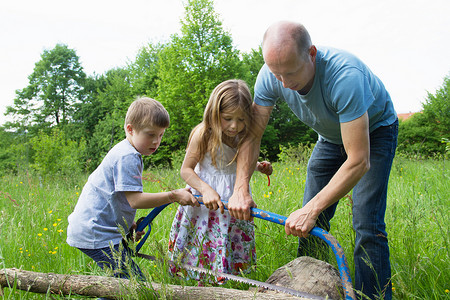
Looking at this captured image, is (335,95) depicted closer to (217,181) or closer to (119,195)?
(217,181)

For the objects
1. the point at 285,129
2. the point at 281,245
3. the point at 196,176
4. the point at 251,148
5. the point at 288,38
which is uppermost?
the point at 288,38

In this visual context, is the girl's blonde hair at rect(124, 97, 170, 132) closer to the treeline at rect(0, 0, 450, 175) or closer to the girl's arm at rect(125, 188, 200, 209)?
the girl's arm at rect(125, 188, 200, 209)

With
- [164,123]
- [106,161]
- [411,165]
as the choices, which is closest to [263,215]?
[164,123]

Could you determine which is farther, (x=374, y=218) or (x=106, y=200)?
(x=106, y=200)

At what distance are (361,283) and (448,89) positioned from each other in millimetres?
25973

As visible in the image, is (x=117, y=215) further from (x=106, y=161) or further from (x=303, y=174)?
(x=303, y=174)

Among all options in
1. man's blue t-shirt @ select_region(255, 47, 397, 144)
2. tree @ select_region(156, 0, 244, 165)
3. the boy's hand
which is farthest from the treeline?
the boy's hand

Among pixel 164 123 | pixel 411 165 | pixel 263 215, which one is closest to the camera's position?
pixel 263 215

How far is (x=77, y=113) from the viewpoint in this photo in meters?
32.2

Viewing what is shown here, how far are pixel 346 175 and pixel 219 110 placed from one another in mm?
1046

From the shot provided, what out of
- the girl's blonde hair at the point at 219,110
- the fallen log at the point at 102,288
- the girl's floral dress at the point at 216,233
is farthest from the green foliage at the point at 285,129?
the fallen log at the point at 102,288

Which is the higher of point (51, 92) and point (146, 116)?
point (51, 92)

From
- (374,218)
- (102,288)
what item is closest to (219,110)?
(374,218)

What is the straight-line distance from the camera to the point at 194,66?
1772cm
